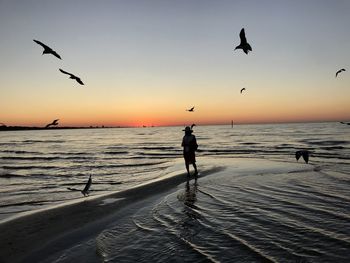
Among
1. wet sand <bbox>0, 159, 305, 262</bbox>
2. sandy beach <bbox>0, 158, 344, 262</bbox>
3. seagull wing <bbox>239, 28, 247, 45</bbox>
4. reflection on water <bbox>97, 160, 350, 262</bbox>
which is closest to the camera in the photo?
reflection on water <bbox>97, 160, 350, 262</bbox>

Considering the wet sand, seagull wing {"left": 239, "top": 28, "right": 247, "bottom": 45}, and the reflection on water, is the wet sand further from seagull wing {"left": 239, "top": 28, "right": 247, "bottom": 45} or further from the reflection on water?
seagull wing {"left": 239, "top": 28, "right": 247, "bottom": 45}

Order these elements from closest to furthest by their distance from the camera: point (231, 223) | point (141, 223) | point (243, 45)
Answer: point (231, 223)
point (141, 223)
point (243, 45)

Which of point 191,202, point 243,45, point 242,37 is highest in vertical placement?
point 242,37

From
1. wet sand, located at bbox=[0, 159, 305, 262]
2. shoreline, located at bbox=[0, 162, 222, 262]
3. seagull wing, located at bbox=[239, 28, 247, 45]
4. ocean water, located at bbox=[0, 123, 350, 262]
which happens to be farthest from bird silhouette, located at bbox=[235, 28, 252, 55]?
shoreline, located at bbox=[0, 162, 222, 262]

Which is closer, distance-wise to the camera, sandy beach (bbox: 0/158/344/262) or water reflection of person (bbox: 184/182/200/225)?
Answer: sandy beach (bbox: 0/158/344/262)

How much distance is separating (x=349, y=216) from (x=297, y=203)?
1490mm

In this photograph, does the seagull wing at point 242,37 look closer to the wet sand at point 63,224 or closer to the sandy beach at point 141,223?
the sandy beach at point 141,223

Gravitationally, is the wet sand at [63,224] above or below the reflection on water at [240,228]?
below

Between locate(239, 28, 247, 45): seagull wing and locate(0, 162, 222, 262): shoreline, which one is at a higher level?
locate(239, 28, 247, 45): seagull wing

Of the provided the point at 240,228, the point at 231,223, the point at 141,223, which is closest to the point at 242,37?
the point at 231,223

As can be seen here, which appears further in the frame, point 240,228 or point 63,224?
point 63,224

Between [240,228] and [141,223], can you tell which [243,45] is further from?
[141,223]

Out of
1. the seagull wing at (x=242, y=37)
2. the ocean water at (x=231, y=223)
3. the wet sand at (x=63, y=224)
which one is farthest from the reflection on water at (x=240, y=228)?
the seagull wing at (x=242, y=37)

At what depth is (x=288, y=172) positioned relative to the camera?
50.5 feet
